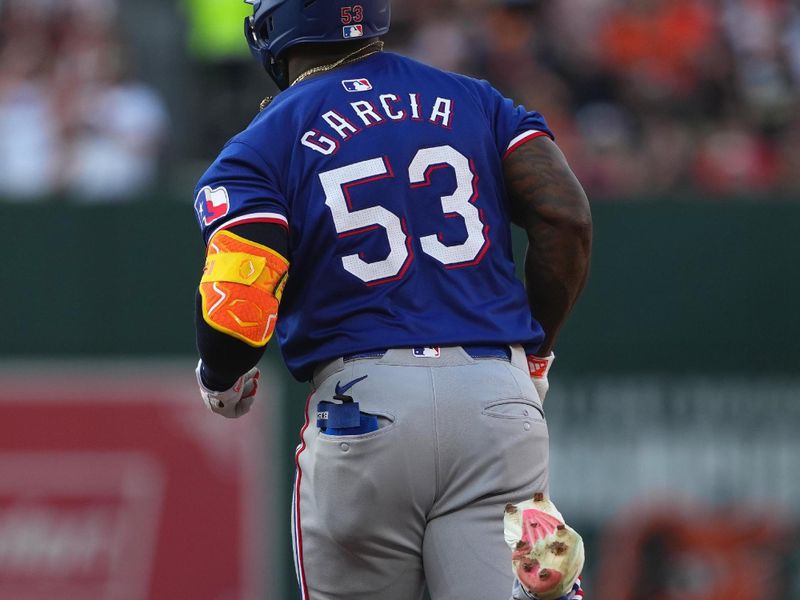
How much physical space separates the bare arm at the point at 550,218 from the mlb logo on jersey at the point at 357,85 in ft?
1.34

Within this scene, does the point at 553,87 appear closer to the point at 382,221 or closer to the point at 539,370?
the point at 539,370

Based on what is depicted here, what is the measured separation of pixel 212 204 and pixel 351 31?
24.1 inches

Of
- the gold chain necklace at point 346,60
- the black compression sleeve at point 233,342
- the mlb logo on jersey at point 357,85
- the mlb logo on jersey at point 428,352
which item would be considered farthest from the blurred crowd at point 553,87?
the black compression sleeve at point 233,342

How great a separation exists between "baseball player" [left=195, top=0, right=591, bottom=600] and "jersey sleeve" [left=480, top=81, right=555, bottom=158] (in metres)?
0.02

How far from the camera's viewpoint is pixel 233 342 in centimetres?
354

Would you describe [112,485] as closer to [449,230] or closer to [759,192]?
[759,192]

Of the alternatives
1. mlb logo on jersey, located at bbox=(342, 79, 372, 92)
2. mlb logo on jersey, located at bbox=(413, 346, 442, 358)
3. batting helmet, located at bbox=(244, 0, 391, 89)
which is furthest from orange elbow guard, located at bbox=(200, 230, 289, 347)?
batting helmet, located at bbox=(244, 0, 391, 89)

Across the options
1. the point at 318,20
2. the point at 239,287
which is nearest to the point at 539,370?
the point at 239,287

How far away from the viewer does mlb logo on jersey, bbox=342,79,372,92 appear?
3770mm

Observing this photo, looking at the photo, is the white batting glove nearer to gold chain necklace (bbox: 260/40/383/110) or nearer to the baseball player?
the baseball player

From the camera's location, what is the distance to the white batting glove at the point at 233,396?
3.77 m

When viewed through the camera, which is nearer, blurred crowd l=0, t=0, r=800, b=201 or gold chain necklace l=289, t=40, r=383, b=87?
gold chain necklace l=289, t=40, r=383, b=87

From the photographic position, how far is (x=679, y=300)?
8.04m

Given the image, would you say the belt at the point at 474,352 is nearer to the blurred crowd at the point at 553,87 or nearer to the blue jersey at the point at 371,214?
the blue jersey at the point at 371,214
